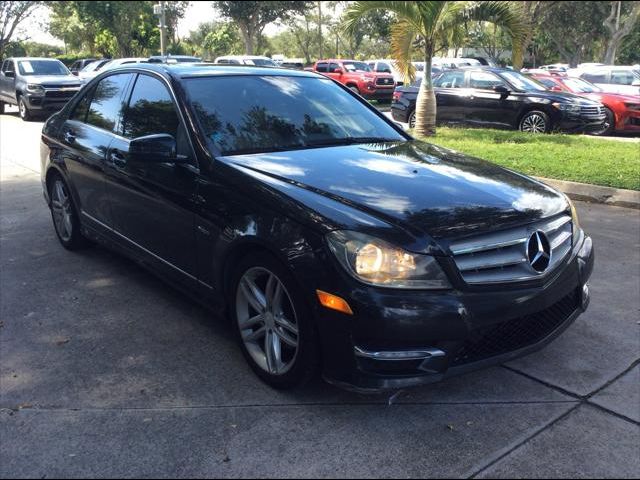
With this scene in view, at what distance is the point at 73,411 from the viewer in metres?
3.10

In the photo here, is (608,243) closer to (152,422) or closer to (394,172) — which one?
(394,172)

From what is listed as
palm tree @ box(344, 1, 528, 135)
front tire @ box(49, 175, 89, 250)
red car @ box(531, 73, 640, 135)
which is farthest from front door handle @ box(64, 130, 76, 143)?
red car @ box(531, 73, 640, 135)

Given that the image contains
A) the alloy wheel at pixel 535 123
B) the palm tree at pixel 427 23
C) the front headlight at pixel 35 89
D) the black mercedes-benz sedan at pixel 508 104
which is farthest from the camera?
the front headlight at pixel 35 89

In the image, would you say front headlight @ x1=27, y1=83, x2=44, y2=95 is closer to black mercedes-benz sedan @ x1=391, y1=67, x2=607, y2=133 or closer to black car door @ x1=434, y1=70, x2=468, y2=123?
black mercedes-benz sedan @ x1=391, y1=67, x2=607, y2=133

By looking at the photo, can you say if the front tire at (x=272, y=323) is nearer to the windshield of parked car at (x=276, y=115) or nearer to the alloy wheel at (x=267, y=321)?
the alloy wheel at (x=267, y=321)

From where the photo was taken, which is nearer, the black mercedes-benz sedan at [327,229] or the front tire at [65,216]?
the black mercedes-benz sedan at [327,229]

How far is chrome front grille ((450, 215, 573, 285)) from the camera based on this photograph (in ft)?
9.25

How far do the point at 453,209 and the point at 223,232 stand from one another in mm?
1215

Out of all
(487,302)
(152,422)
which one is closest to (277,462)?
(152,422)

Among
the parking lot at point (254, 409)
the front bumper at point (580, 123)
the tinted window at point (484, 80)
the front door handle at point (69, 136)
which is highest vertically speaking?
the tinted window at point (484, 80)

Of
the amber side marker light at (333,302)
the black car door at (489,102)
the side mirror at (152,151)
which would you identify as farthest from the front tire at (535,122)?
the amber side marker light at (333,302)

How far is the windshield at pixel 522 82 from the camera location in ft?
42.8

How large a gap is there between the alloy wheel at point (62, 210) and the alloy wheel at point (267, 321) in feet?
9.06

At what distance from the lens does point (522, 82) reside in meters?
13.2
